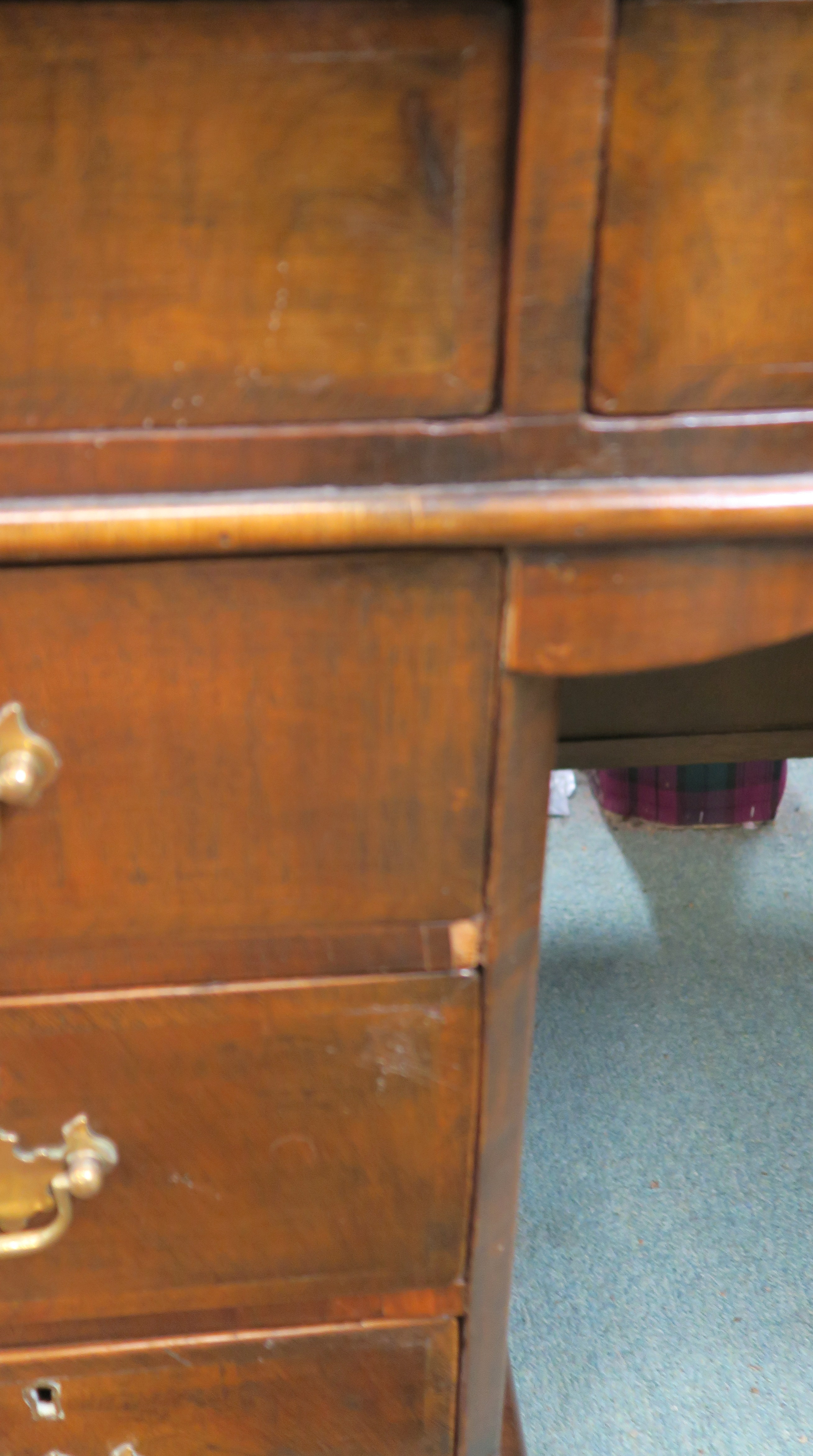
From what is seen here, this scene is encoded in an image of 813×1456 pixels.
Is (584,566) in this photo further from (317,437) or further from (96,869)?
(96,869)

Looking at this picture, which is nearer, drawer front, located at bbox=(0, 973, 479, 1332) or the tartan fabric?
drawer front, located at bbox=(0, 973, 479, 1332)

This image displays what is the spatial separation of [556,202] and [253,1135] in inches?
14.6

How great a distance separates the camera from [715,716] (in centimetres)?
92

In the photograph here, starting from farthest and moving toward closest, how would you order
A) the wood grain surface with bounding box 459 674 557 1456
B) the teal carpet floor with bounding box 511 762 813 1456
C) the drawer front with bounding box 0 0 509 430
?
the teal carpet floor with bounding box 511 762 813 1456 < the wood grain surface with bounding box 459 674 557 1456 < the drawer front with bounding box 0 0 509 430

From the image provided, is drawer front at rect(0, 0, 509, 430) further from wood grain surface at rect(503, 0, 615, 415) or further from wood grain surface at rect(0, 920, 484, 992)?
wood grain surface at rect(0, 920, 484, 992)

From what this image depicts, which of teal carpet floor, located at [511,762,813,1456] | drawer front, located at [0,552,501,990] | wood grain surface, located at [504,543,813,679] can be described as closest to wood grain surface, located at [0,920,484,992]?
drawer front, located at [0,552,501,990]

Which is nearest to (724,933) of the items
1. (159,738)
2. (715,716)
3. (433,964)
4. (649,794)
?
(649,794)

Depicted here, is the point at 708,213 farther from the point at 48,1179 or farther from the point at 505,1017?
the point at 48,1179

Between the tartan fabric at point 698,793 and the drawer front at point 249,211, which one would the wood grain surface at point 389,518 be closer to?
the drawer front at point 249,211

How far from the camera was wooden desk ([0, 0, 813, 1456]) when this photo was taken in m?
0.33

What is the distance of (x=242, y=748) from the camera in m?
0.41

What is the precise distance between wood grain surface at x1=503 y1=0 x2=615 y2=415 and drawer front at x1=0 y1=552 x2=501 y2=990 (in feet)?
0.21

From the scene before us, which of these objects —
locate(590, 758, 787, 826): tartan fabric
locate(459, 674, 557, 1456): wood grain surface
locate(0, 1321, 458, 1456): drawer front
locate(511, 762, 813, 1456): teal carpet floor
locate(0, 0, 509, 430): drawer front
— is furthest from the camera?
locate(590, 758, 787, 826): tartan fabric

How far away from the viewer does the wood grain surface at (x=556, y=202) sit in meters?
0.32
